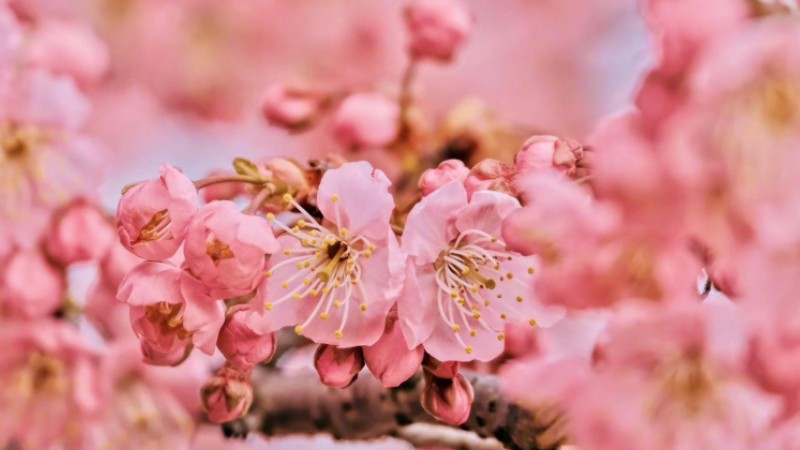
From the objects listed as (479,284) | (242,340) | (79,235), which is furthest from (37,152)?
(479,284)

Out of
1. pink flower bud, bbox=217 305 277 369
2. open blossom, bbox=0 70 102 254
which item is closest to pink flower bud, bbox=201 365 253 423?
pink flower bud, bbox=217 305 277 369

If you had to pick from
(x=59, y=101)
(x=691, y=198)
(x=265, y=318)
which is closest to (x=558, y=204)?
(x=691, y=198)

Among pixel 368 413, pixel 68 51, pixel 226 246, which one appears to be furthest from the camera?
pixel 68 51

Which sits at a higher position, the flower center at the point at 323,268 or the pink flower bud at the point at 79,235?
the flower center at the point at 323,268

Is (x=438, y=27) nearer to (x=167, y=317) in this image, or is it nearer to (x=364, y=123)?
(x=364, y=123)

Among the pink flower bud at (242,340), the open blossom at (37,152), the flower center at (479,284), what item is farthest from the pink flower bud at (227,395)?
the open blossom at (37,152)

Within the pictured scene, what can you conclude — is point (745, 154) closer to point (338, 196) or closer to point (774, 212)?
point (774, 212)

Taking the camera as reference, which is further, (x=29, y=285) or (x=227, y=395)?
(x=29, y=285)

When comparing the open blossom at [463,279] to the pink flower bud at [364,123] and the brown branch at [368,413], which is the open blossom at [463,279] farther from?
the pink flower bud at [364,123]
